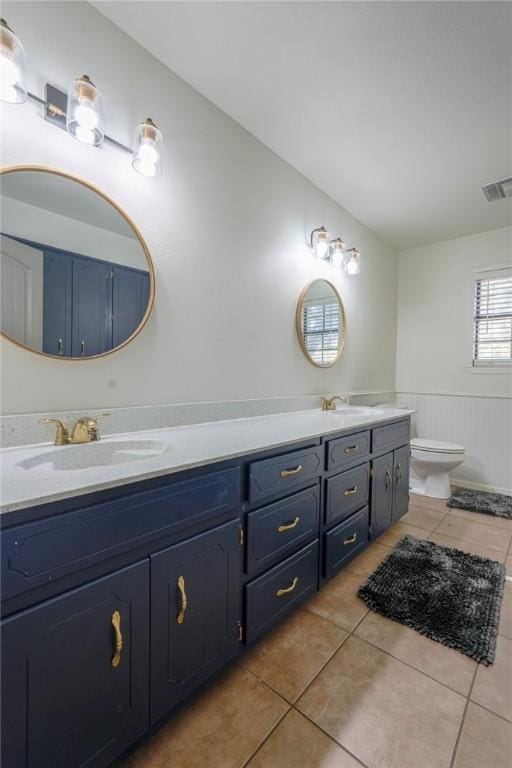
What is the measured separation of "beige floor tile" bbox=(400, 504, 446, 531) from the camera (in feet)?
8.10

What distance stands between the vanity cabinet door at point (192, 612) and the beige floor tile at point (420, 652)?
0.67 m

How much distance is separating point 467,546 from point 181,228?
102 inches

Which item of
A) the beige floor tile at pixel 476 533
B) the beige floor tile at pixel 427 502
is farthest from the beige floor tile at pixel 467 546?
the beige floor tile at pixel 427 502

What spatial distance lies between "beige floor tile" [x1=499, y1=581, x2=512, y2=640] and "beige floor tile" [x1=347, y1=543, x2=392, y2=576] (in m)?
0.58

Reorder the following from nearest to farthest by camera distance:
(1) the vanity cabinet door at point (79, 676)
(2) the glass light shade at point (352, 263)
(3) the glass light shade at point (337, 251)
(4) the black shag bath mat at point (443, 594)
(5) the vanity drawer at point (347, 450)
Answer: (1) the vanity cabinet door at point (79, 676), (4) the black shag bath mat at point (443, 594), (5) the vanity drawer at point (347, 450), (3) the glass light shade at point (337, 251), (2) the glass light shade at point (352, 263)

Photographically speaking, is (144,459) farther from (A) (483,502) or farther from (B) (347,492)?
(A) (483,502)

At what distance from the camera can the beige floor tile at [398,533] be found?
2.21 m

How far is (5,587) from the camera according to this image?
2.13 ft

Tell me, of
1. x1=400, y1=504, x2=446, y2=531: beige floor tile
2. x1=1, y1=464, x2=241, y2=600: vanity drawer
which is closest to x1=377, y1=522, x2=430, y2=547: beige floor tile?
x1=400, y1=504, x2=446, y2=531: beige floor tile

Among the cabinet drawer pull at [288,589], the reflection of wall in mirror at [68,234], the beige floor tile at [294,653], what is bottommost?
the beige floor tile at [294,653]

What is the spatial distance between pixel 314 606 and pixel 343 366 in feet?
5.76

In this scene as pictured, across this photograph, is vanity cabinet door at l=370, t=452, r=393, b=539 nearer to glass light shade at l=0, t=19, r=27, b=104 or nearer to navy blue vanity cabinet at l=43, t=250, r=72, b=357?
navy blue vanity cabinet at l=43, t=250, r=72, b=357

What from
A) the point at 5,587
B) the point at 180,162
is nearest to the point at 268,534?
the point at 5,587

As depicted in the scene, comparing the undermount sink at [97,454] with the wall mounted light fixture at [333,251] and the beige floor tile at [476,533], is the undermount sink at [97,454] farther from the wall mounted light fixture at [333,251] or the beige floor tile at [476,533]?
the beige floor tile at [476,533]
